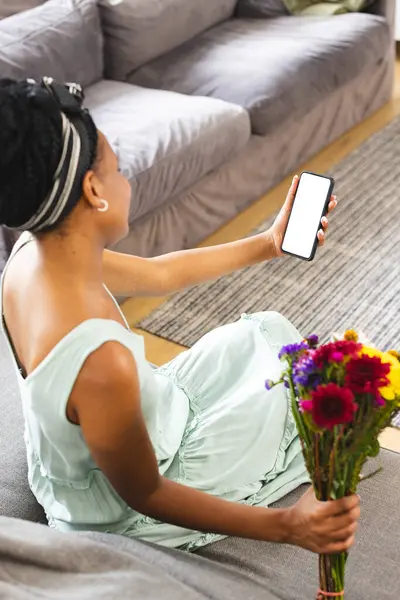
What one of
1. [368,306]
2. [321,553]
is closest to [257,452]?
[321,553]

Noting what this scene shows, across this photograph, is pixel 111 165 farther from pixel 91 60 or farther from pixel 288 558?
pixel 91 60

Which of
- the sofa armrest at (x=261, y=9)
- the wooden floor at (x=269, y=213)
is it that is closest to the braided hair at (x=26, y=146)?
the wooden floor at (x=269, y=213)

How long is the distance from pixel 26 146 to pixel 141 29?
2.24 meters

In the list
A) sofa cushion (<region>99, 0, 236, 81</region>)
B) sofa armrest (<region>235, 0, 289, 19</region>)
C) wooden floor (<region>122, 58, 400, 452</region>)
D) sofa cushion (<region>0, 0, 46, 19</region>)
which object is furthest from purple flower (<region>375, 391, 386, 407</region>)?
sofa armrest (<region>235, 0, 289, 19</region>)

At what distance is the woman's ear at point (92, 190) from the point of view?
1.12 meters

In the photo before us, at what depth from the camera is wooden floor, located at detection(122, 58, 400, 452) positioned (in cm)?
247

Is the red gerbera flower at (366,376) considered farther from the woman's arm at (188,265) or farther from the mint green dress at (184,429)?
the woman's arm at (188,265)

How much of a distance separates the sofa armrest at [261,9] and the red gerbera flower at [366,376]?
299 cm

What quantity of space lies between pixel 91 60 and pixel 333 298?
1265 mm

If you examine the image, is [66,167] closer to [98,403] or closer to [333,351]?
[98,403]

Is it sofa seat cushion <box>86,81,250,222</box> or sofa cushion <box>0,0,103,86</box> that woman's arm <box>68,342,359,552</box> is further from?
sofa cushion <box>0,0,103,86</box>

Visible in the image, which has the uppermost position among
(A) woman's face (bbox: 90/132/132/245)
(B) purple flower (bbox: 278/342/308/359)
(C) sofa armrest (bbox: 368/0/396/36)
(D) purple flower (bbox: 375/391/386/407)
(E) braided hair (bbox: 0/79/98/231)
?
(E) braided hair (bbox: 0/79/98/231)

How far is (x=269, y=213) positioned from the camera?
3127mm

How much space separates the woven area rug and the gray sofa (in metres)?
0.27
